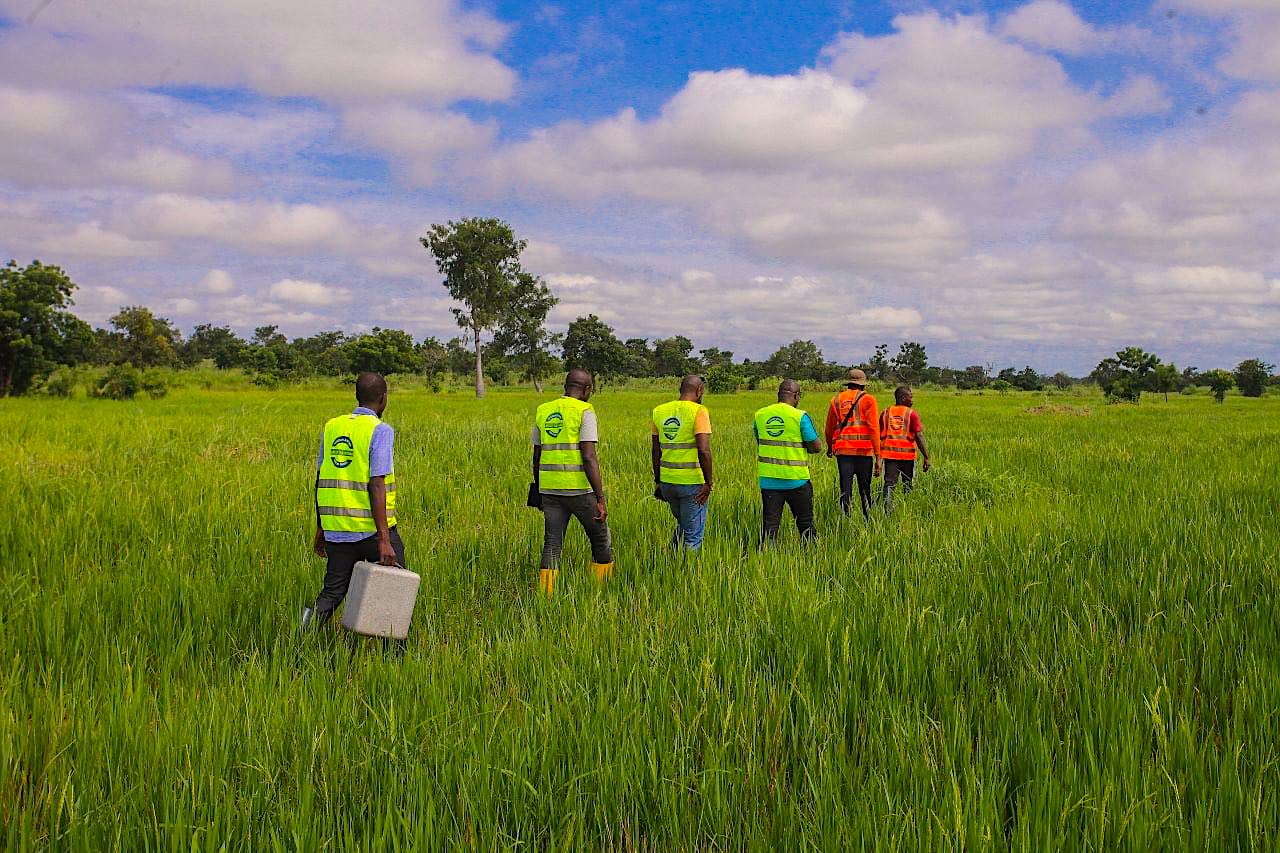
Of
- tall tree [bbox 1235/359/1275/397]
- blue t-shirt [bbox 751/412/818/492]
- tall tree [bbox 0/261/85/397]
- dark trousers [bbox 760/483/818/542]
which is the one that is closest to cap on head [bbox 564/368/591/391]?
blue t-shirt [bbox 751/412/818/492]

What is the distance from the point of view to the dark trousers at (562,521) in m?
6.39

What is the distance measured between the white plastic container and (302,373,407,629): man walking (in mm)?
306

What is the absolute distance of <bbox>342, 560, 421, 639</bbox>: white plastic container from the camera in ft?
15.1

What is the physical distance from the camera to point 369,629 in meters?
4.62

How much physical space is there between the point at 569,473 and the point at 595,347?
7799 cm

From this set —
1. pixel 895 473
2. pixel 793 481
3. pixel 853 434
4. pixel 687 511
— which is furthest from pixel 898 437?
pixel 687 511

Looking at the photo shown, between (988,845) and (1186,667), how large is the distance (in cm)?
234

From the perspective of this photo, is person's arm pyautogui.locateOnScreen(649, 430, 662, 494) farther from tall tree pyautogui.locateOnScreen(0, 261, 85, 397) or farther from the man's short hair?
tall tree pyautogui.locateOnScreen(0, 261, 85, 397)

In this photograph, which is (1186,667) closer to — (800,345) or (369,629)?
(369,629)

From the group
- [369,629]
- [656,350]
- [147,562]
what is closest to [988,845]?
[369,629]

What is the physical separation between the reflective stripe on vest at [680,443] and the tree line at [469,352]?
31.9 m

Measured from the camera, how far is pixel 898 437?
399 inches

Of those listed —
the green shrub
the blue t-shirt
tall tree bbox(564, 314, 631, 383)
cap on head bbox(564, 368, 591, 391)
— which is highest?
tall tree bbox(564, 314, 631, 383)

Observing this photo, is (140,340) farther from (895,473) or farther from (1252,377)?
(1252,377)
